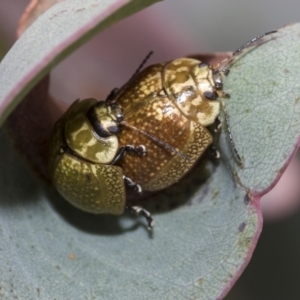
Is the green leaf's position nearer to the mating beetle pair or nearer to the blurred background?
the mating beetle pair

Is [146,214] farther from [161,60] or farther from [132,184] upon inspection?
[161,60]

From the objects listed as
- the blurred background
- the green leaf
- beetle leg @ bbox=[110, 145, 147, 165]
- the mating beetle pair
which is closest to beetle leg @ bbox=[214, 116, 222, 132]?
the mating beetle pair

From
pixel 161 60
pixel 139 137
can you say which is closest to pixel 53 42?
pixel 139 137

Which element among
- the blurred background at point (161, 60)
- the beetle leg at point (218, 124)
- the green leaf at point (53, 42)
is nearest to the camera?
the green leaf at point (53, 42)

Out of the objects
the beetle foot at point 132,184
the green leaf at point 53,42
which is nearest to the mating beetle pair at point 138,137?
the beetle foot at point 132,184

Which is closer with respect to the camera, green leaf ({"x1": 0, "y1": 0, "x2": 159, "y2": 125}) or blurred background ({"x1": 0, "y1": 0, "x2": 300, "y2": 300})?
green leaf ({"x1": 0, "y1": 0, "x2": 159, "y2": 125})

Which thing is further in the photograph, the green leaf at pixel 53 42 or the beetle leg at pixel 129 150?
the beetle leg at pixel 129 150

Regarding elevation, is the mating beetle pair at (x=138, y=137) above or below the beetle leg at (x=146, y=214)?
above

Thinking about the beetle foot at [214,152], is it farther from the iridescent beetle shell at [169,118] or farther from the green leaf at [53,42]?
the green leaf at [53,42]
